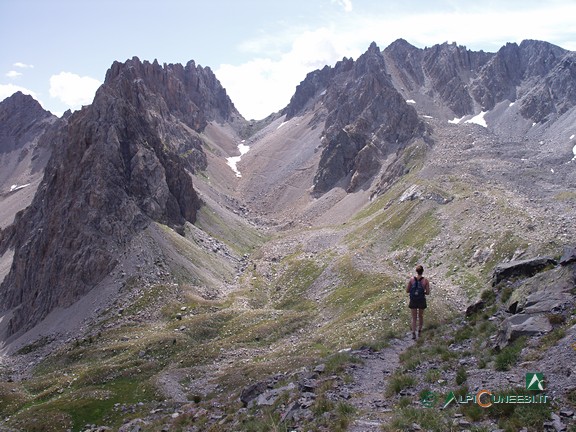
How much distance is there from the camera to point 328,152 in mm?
180250

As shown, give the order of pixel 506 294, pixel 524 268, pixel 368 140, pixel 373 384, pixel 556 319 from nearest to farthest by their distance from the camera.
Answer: pixel 556 319 < pixel 373 384 < pixel 506 294 < pixel 524 268 < pixel 368 140

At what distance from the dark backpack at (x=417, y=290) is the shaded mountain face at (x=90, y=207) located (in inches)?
2754

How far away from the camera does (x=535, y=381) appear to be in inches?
617

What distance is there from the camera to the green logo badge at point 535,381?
15.5m

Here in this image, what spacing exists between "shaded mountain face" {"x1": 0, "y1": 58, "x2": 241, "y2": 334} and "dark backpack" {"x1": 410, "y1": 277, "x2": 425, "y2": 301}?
69.9 meters

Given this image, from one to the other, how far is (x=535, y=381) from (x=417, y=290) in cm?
1108

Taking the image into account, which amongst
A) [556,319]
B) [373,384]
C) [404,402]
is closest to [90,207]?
[373,384]

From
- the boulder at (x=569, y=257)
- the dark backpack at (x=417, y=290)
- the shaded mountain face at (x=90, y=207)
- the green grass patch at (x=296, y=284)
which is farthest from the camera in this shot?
the shaded mountain face at (x=90, y=207)

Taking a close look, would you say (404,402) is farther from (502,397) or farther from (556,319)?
(556,319)

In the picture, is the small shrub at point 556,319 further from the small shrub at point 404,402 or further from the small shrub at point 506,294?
the small shrub at point 404,402

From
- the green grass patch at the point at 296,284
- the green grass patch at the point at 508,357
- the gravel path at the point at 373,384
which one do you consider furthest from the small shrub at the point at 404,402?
the green grass patch at the point at 296,284

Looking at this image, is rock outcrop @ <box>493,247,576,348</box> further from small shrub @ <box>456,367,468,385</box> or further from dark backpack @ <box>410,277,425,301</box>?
dark backpack @ <box>410,277,425,301</box>

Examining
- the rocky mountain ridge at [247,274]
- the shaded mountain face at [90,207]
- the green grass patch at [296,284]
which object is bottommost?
the green grass patch at [296,284]

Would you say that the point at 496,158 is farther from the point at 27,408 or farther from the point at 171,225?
the point at 27,408
